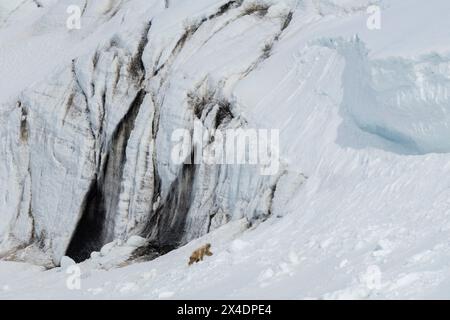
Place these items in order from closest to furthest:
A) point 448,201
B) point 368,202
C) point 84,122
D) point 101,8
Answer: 1. point 448,201
2. point 368,202
3. point 84,122
4. point 101,8

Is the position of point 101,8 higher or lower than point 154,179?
higher

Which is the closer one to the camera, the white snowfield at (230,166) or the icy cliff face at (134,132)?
the white snowfield at (230,166)

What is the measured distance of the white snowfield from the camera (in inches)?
657

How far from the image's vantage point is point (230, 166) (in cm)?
2330

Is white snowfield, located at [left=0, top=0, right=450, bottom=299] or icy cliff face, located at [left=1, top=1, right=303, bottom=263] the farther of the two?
icy cliff face, located at [left=1, top=1, right=303, bottom=263]

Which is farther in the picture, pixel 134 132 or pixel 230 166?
pixel 134 132

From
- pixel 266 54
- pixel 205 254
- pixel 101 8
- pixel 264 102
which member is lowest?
pixel 205 254

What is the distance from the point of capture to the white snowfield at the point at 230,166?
657 inches

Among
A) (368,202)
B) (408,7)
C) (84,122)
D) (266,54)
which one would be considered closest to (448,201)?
(368,202)

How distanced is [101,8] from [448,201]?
901 inches

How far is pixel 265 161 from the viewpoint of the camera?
73.2 feet

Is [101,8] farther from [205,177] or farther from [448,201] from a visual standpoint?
[448,201]

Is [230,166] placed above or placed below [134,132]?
below

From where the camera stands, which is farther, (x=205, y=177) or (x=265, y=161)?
(x=205, y=177)
